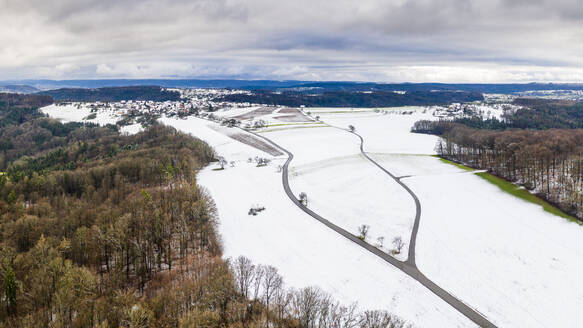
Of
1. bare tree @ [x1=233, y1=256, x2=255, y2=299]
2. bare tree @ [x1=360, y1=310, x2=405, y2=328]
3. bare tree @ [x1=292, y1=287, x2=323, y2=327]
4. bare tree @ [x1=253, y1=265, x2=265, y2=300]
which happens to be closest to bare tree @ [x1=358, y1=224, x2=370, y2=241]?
bare tree @ [x1=253, y1=265, x2=265, y2=300]

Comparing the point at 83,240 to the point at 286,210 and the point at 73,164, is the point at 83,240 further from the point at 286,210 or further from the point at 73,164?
the point at 73,164

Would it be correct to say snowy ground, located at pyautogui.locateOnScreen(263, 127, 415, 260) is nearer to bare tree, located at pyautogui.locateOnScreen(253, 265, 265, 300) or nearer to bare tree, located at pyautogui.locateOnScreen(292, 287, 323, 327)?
bare tree, located at pyautogui.locateOnScreen(292, 287, 323, 327)

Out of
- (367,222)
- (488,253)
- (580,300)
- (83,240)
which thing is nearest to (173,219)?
(83,240)

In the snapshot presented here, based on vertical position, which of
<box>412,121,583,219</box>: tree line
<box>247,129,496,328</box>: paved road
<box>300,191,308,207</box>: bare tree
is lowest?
<box>247,129,496,328</box>: paved road

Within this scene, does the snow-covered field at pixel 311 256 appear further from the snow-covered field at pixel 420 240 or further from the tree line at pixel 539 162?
the tree line at pixel 539 162

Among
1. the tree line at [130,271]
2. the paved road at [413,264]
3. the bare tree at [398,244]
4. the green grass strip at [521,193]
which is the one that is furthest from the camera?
the green grass strip at [521,193]

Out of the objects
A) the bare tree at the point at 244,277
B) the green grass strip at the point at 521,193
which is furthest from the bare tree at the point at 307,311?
the green grass strip at the point at 521,193
